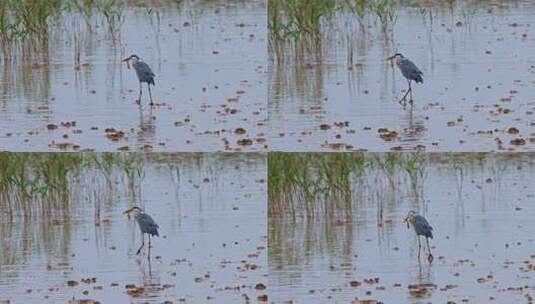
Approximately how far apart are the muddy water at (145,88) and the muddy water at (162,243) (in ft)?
0.81

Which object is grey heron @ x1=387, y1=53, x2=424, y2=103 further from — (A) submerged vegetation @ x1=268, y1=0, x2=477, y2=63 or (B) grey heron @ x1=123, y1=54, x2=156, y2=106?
(B) grey heron @ x1=123, y1=54, x2=156, y2=106

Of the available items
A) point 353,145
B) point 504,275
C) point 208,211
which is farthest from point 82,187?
point 504,275

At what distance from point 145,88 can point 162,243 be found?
986mm

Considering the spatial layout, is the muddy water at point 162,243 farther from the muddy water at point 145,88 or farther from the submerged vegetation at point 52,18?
the submerged vegetation at point 52,18

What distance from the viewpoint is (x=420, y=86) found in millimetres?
13648

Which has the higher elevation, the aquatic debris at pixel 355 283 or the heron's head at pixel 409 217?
the heron's head at pixel 409 217

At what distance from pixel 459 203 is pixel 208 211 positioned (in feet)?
4.54

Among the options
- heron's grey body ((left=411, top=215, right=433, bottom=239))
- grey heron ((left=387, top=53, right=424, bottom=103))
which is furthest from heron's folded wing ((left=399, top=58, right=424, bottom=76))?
heron's grey body ((left=411, top=215, right=433, bottom=239))

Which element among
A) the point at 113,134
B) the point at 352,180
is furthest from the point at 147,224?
the point at 352,180

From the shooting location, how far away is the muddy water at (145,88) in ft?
42.9

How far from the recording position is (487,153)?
43.4 ft

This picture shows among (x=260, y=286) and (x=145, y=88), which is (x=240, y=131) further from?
(x=260, y=286)

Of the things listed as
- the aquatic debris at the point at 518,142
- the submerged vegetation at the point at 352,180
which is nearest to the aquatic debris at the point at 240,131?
the submerged vegetation at the point at 352,180

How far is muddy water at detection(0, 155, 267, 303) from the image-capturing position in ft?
41.8
